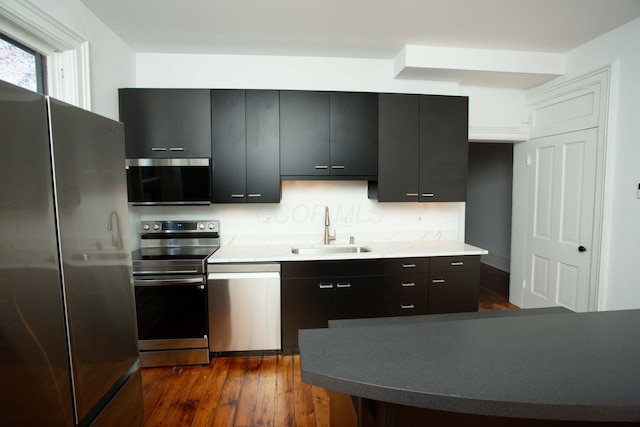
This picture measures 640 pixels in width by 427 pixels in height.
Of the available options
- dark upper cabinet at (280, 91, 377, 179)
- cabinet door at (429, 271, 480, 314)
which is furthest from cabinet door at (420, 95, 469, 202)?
cabinet door at (429, 271, 480, 314)

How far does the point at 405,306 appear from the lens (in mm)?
2664

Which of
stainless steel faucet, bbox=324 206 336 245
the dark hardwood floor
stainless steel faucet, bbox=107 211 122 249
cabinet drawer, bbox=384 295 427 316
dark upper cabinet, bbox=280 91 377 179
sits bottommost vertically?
the dark hardwood floor

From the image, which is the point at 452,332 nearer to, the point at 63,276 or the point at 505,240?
the point at 63,276

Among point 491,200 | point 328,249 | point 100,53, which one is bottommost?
point 328,249

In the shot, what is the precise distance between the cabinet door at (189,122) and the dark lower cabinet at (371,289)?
125cm

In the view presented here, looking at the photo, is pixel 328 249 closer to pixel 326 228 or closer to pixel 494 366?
pixel 326 228

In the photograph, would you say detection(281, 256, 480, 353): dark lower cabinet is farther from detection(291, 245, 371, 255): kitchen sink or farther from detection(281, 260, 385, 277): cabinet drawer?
detection(291, 245, 371, 255): kitchen sink

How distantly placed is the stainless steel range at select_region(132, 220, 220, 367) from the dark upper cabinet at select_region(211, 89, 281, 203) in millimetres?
644

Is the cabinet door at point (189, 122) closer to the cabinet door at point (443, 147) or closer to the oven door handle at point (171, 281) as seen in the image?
the oven door handle at point (171, 281)

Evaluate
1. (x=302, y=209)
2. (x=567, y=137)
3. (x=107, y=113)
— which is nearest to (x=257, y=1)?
(x=107, y=113)

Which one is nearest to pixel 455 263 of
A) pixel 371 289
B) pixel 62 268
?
pixel 371 289

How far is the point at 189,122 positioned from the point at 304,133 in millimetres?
961

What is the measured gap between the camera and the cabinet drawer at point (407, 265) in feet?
8.60

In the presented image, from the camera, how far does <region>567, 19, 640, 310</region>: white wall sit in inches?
92.1
